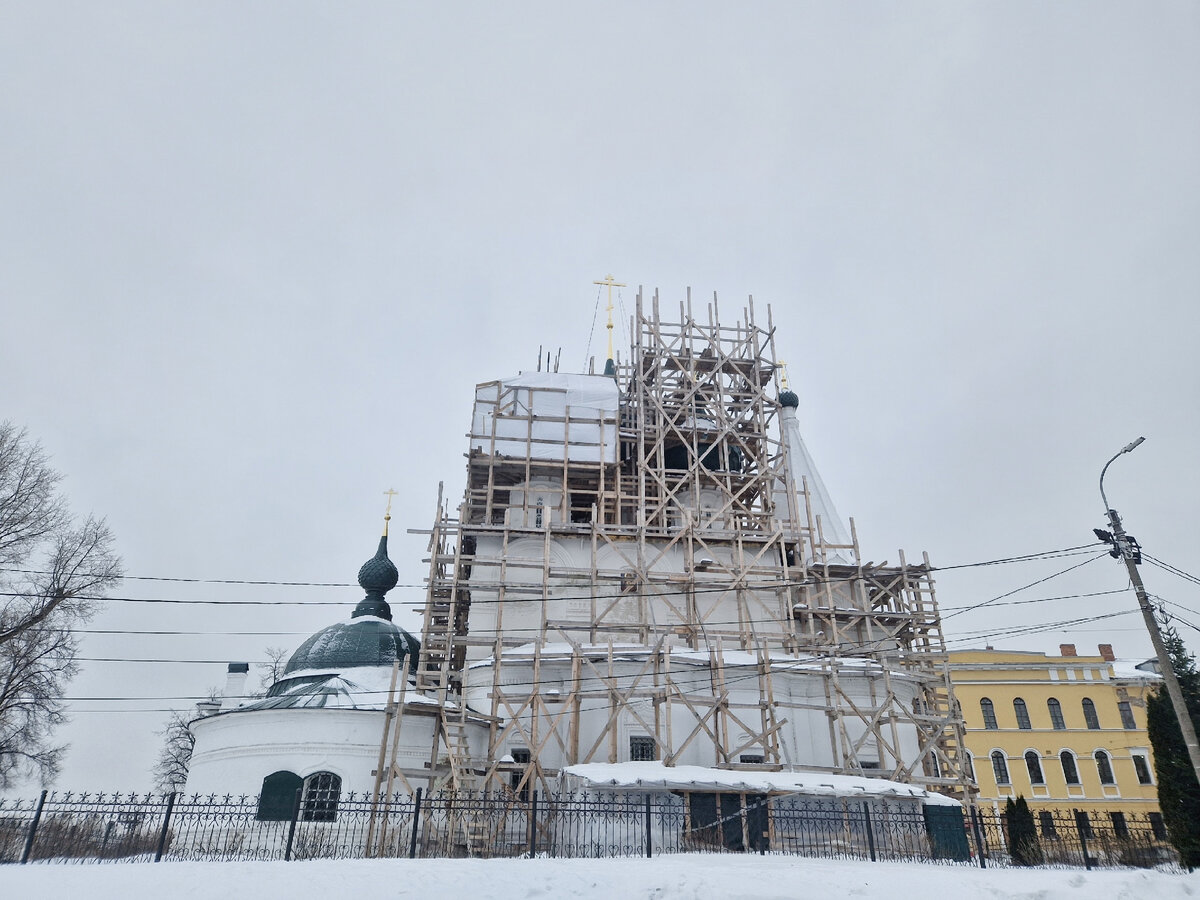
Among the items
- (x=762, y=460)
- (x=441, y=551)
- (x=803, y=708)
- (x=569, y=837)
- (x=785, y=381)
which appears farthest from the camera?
(x=785, y=381)

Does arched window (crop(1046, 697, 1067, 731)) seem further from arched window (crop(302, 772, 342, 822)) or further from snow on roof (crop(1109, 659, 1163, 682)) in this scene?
arched window (crop(302, 772, 342, 822))

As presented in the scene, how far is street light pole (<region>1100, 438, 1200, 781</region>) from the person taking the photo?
12344 mm

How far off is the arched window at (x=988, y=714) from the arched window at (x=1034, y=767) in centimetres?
166

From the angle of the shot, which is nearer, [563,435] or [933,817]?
[933,817]

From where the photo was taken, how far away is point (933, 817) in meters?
16.9

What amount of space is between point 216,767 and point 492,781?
732 centimetres

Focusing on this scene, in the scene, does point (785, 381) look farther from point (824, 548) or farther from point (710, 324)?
point (824, 548)

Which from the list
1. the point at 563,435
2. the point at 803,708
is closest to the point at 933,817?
the point at 803,708

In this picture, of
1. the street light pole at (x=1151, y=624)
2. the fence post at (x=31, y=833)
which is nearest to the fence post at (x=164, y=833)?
the fence post at (x=31, y=833)

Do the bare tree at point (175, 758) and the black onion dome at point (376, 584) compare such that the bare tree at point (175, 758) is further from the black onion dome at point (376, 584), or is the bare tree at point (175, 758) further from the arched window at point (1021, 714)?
the arched window at point (1021, 714)

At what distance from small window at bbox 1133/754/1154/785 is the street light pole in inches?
1034

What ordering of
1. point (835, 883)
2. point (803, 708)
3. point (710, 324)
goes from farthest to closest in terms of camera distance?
point (710, 324)
point (803, 708)
point (835, 883)

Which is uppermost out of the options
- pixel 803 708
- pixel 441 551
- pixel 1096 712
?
pixel 441 551

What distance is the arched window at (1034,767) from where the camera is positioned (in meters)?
34.8
